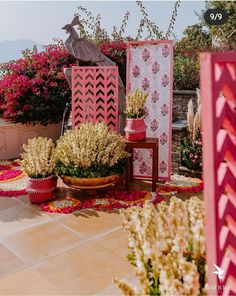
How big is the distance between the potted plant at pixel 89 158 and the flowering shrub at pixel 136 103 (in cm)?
46

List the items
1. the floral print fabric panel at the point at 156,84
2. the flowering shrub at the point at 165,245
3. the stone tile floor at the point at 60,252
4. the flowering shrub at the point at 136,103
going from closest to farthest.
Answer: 1. the flowering shrub at the point at 165,245
2. the stone tile floor at the point at 60,252
3. the flowering shrub at the point at 136,103
4. the floral print fabric panel at the point at 156,84

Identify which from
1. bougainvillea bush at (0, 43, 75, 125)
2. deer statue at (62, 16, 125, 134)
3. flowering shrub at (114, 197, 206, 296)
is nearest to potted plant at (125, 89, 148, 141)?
deer statue at (62, 16, 125, 134)

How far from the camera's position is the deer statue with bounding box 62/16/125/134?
6.25 meters

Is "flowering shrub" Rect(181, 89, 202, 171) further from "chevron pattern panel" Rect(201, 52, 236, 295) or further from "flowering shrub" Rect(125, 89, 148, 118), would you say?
"chevron pattern panel" Rect(201, 52, 236, 295)

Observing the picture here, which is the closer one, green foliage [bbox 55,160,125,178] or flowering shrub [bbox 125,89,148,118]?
green foliage [bbox 55,160,125,178]

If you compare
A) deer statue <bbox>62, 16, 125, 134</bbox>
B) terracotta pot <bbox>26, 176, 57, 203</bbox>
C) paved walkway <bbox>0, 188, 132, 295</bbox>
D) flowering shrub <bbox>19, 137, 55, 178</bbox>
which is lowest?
paved walkway <bbox>0, 188, 132, 295</bbox>

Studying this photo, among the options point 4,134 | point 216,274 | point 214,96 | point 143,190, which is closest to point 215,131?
point 214,96

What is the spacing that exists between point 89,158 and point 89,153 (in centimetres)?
7

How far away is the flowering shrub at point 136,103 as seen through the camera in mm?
4738

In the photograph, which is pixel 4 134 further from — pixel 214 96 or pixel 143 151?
pixel 214 96

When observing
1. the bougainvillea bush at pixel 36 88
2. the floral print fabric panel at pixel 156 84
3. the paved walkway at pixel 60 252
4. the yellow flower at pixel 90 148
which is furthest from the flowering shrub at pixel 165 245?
the bougainvillea bush at pixel 36 88

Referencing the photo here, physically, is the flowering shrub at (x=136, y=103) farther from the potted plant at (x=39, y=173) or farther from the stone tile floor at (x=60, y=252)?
the stone tile floor at (x=60, y=252)

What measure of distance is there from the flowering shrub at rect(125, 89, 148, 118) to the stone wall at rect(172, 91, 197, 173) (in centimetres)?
114

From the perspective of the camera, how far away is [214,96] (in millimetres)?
1180
